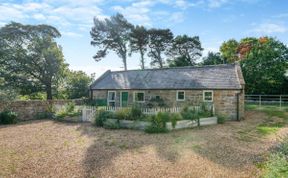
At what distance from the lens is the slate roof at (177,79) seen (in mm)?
21172

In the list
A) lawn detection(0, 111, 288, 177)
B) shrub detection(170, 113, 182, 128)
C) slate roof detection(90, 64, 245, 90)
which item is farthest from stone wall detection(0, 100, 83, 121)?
shrub detection(170, 113, 182, 128)

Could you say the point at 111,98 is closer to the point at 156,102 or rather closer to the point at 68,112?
the point at 156,102

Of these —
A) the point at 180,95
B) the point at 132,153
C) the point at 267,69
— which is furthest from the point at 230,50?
the point at 132,153

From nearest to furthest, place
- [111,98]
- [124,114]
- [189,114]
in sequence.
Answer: [124,114]
[189,114]
[111,98]

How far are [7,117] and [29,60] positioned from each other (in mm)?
14077

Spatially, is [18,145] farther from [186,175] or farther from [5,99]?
[5,99]

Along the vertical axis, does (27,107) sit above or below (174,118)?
above

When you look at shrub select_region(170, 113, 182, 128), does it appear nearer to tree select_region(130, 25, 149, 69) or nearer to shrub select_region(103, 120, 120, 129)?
shrub select_region(103, 120, 120, 129)

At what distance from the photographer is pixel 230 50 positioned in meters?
44.1

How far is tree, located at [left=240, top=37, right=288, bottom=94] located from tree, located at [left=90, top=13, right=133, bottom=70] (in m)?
21.3

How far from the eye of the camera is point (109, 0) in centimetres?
1077

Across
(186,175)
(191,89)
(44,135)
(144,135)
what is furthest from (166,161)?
(191,89)

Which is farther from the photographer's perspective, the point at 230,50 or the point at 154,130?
the point at 230,50

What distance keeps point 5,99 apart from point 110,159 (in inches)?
580
